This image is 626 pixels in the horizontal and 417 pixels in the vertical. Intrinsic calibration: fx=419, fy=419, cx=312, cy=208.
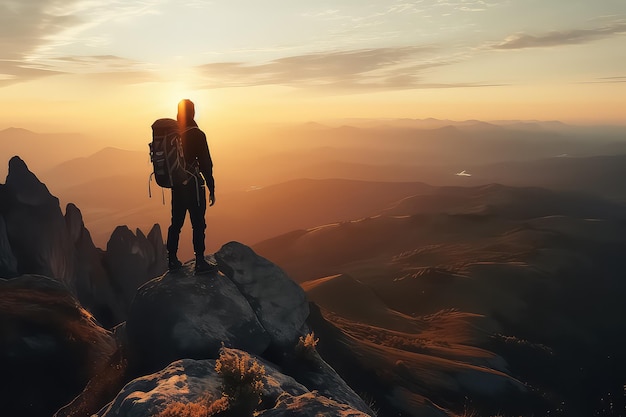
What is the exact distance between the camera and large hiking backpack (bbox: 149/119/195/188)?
9.37m

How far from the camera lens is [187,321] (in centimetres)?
968

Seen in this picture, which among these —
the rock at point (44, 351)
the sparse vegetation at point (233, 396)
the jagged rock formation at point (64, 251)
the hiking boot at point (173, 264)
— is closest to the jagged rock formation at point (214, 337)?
the hiking boot at point (173, 264)

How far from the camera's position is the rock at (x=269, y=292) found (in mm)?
12000

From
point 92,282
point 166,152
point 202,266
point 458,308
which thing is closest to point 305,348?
point 202,266

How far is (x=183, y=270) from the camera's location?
1123cm

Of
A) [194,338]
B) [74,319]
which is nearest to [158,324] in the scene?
[194,338]

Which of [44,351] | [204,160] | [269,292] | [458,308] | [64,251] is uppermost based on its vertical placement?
[204,160]

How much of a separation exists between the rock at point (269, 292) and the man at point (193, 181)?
209 centimetres

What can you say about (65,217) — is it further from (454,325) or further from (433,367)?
(454,325)

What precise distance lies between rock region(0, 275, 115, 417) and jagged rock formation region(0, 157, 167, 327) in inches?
466

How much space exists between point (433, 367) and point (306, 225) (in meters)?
168

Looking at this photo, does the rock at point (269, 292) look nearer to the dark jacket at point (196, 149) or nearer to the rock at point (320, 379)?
the rock at point (320, 379)

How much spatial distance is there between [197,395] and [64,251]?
32380 millimetres

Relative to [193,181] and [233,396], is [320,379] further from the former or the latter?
[193,181]
